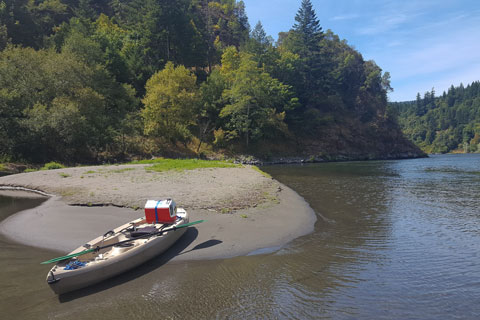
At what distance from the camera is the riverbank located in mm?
11492

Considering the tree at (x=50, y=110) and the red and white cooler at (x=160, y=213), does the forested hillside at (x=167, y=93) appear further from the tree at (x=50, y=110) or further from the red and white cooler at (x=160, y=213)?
the red and white cooler at (x=160, y=213)

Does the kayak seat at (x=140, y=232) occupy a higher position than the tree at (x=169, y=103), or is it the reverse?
the tree at (x=169, y=103)

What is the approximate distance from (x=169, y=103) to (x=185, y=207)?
1461 inches

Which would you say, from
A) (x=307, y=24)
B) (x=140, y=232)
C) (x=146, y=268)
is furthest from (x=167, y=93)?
(x=307, y=24)

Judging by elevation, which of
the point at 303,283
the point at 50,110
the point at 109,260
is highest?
the point at 50,110

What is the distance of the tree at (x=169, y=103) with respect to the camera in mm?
47625

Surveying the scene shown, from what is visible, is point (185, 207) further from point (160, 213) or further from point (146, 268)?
point (146, 268)

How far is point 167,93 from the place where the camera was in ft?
156

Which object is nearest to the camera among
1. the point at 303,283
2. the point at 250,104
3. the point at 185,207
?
the point at 303,283

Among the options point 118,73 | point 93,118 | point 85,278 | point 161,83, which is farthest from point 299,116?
point 85,278

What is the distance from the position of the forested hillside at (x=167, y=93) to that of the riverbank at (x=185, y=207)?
54.4 feet

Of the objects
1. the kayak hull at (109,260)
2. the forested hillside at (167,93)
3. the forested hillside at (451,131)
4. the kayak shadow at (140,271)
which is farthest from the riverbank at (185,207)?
the forested hillside at (451,131)

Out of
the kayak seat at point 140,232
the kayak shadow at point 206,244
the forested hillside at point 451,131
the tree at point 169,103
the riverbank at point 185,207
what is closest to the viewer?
the kayak seat at point 140,232

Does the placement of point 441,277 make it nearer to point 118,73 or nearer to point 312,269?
point 312,269
